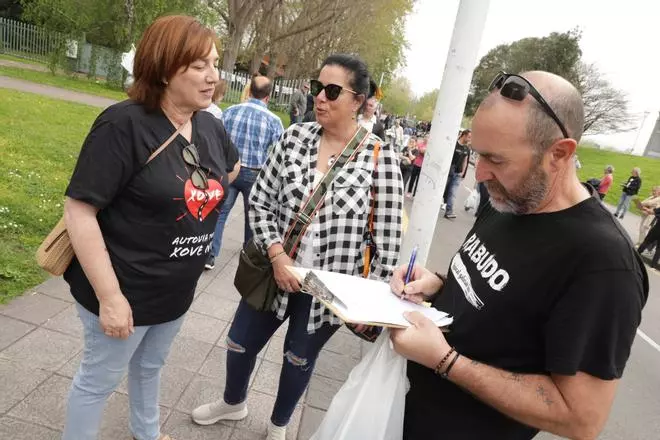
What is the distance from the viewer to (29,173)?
19.9 ft

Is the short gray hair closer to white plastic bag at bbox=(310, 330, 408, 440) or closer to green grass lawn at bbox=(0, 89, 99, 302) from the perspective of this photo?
white plastic bag at bbox=(310, 330, 408, 440)

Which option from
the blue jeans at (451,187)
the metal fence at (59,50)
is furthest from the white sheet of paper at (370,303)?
the metal fence at (59,50)

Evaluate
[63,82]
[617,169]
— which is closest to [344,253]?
[63,82]

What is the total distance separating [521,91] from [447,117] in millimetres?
2138

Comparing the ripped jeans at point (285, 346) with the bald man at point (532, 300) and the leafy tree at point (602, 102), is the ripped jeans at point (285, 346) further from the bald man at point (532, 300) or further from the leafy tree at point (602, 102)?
the leafy tree at point (602, 102)

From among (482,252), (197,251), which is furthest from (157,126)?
Result: (482,252)

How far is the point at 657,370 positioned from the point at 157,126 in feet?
19.2

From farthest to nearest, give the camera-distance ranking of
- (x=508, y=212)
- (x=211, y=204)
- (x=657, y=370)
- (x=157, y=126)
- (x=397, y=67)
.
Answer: (x=397, y=67) < (x=657, y=370) < (x=211, y=204) < (x=157, y=126) < (x=508, y=212)

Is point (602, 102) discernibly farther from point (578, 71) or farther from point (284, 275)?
point (284, 275)

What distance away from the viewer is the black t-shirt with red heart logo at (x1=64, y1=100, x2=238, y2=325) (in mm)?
1584

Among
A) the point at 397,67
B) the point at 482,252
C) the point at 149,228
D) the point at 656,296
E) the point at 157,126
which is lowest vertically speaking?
the point at 656,296

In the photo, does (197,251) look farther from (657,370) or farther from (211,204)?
(657,370)

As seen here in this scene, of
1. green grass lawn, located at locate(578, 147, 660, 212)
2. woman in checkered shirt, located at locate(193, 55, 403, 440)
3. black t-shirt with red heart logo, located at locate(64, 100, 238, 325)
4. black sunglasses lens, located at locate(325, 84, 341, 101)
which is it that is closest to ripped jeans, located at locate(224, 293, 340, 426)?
woman in checkered shirt, located at locate(193, 55, 403, 440)

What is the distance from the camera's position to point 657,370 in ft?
16.9
